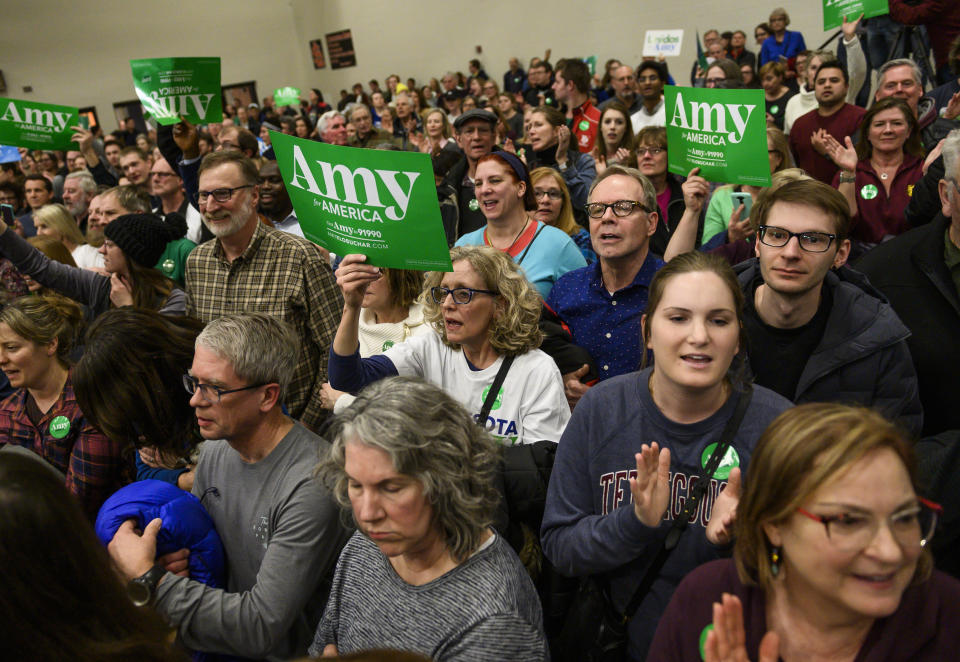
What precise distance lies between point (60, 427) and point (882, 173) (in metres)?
Result: 4.06

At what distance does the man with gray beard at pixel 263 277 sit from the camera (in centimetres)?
315

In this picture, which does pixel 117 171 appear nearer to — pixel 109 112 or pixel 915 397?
pixel 915 397

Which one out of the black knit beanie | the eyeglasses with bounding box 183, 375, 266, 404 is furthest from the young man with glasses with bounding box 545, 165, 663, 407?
the black knit beanie

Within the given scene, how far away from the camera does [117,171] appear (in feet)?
29.4

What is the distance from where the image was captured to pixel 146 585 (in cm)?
181

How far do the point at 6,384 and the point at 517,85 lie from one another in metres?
13.1

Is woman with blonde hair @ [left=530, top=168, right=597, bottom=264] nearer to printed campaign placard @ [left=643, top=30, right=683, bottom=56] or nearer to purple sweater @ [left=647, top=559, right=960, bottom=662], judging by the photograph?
purple sweater @ [left=647, top=559, right=960, bottom=662]

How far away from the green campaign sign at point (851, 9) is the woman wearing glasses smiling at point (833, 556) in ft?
16.4

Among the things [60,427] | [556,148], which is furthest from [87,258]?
[556,148]

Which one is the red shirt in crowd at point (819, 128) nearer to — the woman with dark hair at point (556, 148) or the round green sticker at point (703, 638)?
the woman with dark hair at point (556, 148)

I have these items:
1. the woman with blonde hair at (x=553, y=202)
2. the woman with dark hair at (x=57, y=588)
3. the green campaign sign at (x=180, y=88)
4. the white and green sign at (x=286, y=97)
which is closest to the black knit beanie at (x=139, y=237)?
the green campaign sign at (x=180, y=88)

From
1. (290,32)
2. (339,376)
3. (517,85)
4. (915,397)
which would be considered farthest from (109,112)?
(915,397)

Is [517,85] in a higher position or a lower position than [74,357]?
higher

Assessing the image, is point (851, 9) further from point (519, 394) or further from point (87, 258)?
point (87, 258)
